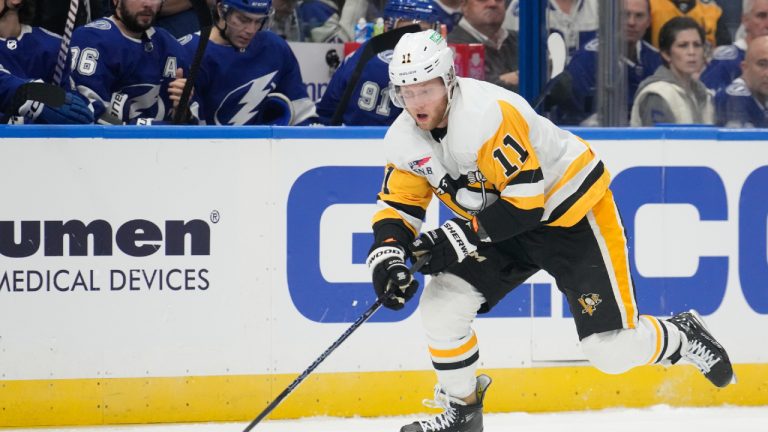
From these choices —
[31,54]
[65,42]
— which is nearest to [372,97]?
[65,42]

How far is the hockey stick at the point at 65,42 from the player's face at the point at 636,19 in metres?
2.06

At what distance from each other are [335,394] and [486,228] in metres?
1.13

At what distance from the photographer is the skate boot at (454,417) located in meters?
3.65

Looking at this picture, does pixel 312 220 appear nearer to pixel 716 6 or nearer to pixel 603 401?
pixel 603 401

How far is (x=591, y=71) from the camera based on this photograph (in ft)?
16.4

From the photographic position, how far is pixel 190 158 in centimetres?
410

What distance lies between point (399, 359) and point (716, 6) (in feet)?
6.19

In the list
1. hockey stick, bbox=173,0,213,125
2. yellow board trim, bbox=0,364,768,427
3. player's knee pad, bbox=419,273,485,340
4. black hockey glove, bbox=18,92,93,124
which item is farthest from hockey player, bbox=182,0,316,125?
player's knee pad, bbox=419,273,485,340

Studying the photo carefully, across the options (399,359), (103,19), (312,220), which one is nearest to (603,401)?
(399,359)

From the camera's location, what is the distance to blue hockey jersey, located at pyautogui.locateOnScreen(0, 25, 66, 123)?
14.4ft

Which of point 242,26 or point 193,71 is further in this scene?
point 242,26

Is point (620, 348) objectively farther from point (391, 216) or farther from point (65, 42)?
point (65, 42)

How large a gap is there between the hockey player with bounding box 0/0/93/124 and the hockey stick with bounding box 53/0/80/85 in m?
0.07

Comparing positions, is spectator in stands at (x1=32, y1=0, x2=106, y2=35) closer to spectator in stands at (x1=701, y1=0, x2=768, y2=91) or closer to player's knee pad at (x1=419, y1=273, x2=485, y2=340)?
player's knee pad at (x1=419, y1=273, x2=485, y2=340)
